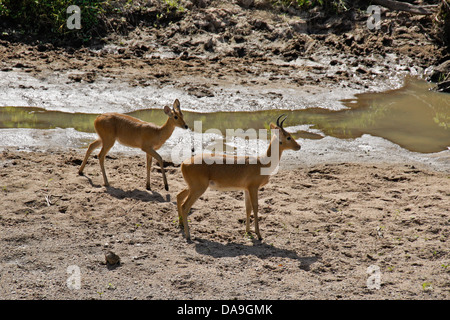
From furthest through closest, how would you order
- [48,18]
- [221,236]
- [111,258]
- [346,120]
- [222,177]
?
[48,18] → [346,120] → [221,236] → [222,177] → [111,258]

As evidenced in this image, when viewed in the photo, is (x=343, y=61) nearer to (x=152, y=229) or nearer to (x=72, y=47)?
(x=72, y=47)

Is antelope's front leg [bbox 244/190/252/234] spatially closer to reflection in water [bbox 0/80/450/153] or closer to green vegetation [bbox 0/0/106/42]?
reflection in water [bbox 0/80/450/153]

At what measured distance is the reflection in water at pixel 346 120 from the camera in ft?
36.0

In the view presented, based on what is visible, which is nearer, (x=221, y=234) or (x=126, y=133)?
(x=221, y=234)

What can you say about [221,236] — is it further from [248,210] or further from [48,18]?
[48,18]

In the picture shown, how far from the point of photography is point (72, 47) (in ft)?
49.4

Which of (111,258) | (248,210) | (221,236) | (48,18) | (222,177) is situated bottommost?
(221,236)

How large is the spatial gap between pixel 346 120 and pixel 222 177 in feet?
19.3

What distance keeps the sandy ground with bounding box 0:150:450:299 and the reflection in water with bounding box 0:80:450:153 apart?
6.01 feet

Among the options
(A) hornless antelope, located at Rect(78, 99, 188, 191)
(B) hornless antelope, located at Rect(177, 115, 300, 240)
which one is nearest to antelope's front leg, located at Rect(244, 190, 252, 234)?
(B) hornless antelope, located at Rect(177, 115, 300, 240)

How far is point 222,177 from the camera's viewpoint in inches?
271

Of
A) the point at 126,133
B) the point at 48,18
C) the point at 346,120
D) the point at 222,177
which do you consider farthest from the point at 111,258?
the point at 48,18

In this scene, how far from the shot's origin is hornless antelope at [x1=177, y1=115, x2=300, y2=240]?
683cm

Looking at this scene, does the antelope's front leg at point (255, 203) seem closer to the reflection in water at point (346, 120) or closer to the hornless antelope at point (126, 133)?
the hornless antelope at point (126, 133)
